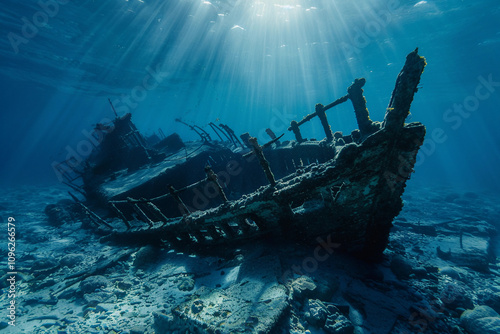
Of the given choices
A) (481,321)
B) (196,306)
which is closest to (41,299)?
(196,306)

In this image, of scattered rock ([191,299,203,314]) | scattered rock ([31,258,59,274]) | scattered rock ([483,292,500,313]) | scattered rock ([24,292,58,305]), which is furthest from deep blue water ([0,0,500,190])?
scattered rock ([483,292,500,313])

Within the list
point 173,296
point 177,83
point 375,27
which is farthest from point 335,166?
point 177,83

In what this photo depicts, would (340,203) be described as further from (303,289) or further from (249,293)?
(249,293)

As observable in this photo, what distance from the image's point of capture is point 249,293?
3.70 m

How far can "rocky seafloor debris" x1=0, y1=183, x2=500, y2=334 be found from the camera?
3316 millimetres

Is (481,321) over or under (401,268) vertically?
under

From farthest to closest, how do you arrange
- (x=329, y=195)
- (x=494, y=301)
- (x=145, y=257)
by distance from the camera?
(x=145, y=257) → (x=494, y=301) → (x=329, y=195)

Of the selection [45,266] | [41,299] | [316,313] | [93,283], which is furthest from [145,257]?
[316,313]

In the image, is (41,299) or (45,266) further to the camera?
(45,266)

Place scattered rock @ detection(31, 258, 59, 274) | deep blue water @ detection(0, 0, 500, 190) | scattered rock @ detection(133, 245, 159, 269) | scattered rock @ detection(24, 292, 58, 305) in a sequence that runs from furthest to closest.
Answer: deep blue water @ detection(0, 0, 500, 190), scattered rock @ detection(31, 258, 59, 274), scattered rock @ detection(133, 245, 159, 269), scattered rock @ detection(24, 292, 58, 305)

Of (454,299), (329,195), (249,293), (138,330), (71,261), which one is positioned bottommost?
(454,299)

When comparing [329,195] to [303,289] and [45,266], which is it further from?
[45,266]

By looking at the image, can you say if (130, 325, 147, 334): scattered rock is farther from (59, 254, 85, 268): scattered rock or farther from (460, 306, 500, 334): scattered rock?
(460, 306, 500, 334): scattered rock

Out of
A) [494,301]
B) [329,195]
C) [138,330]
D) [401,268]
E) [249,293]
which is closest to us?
[249,293]
